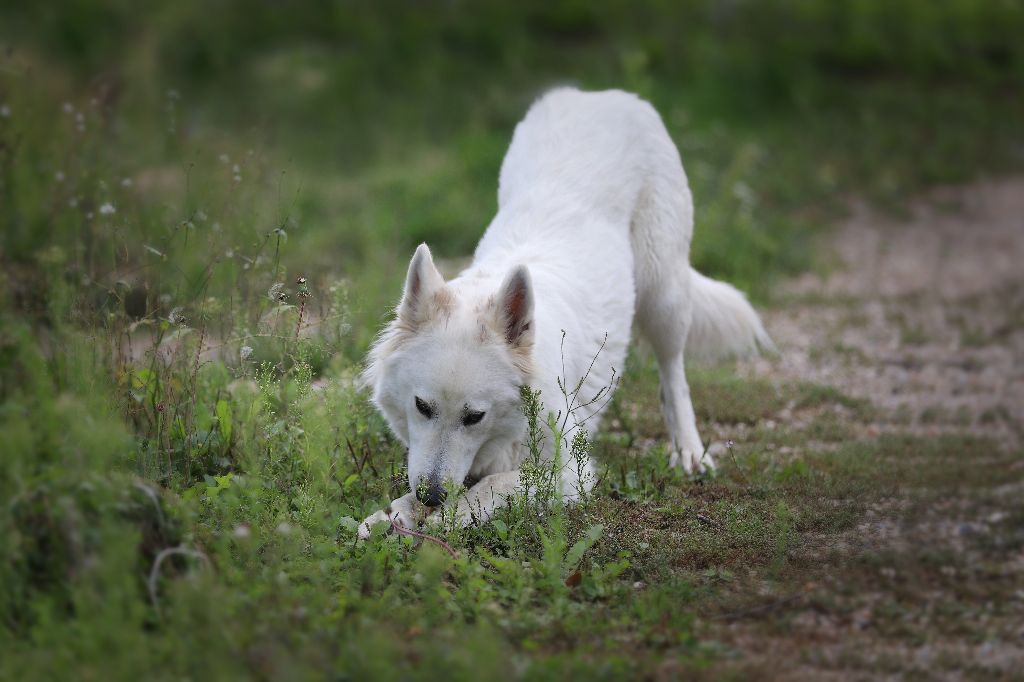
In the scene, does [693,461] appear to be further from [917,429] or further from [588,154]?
[588,154]

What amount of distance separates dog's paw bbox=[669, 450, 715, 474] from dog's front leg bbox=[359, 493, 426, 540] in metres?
1.62

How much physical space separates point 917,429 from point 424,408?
127 inches

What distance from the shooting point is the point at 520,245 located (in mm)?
5496

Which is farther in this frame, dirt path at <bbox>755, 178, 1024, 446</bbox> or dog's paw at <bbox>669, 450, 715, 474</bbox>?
dirt path at <bbox>755, 178, 1024, 446</bbox>

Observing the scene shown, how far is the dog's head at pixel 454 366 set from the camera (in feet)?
14.6

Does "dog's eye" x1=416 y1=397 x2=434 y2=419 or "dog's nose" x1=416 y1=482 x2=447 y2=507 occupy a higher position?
"dog's eye" x1=416 y1=397 x2=434 y2=419

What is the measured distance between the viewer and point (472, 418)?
450 cm

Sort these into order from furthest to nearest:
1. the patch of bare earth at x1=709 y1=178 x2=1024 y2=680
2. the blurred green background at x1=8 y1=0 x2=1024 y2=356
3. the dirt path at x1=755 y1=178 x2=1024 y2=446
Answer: the blurred green background at x1=8 y1=0 x2=1024 y2=356 → the dirt path at x1=755 y1=178 x2=1024 y2=446 → the patch of bare earth at x1=709 y1=178 x2=1024 y2=680

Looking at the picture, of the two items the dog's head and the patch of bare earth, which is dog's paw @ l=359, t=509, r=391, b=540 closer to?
the dog's head

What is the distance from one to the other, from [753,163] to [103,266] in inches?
265

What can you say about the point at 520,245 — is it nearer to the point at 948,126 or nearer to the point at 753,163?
the point at 753,163

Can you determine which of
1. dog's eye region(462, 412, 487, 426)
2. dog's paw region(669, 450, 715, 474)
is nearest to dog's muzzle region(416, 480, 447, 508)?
dog's eye region(462, 412, 487, 426)

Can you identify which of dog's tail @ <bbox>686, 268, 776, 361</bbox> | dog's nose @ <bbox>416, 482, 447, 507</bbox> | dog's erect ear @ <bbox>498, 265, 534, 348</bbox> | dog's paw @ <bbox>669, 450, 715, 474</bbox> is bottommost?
dog's paw @ <bbox>669, 450, 715, 474</bbox>

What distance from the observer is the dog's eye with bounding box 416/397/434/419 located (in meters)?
4.48
